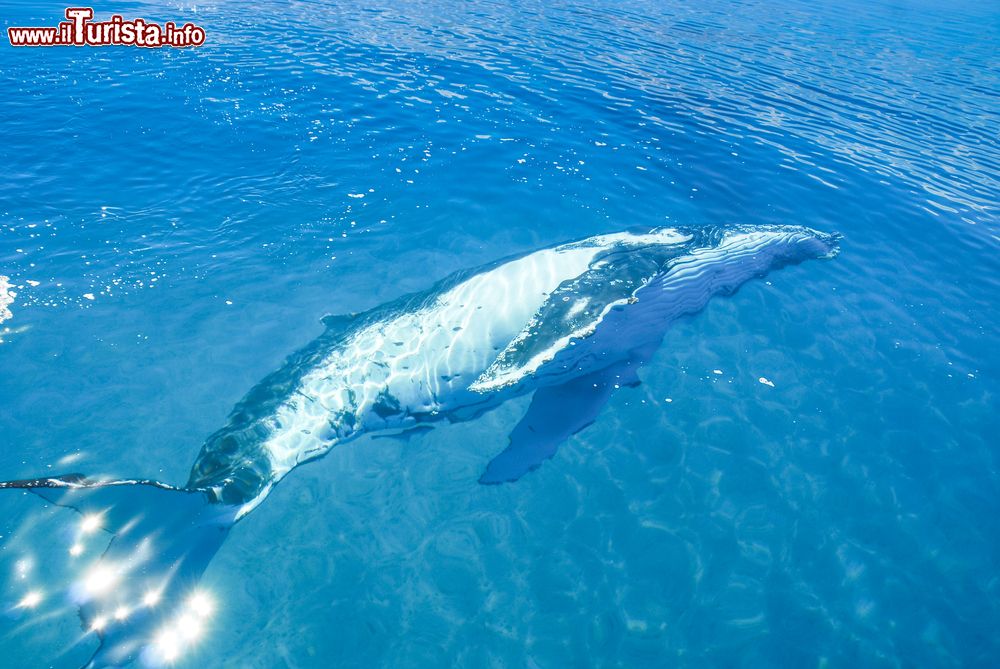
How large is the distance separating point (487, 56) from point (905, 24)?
3842 cm

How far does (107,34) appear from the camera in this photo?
2134cm

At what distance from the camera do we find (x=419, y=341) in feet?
26.1

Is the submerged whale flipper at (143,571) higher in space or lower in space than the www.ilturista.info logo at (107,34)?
lower

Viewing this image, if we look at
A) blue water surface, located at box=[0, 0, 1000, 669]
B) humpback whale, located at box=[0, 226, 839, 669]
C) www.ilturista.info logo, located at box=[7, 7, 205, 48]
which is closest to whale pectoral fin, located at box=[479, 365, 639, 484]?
humpback whale, located at box=[0, 226, 839, 669]

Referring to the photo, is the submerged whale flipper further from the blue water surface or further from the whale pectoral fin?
the whale pectoral fin

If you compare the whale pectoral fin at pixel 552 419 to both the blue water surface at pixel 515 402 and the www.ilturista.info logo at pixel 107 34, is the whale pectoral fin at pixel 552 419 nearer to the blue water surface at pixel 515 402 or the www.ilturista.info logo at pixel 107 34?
the blue water surface at pixel 515 402

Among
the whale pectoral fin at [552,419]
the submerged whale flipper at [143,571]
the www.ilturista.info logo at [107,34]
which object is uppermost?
the www.ilturista.info logo at [107,34]

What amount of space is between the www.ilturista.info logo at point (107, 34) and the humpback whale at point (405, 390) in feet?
62.1

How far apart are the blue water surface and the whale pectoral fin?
0.59 ft

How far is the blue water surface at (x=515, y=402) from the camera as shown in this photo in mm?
6074

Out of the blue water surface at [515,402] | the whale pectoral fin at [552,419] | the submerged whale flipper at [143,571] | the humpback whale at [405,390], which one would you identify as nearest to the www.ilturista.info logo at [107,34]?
the blue water surface at [515,402]

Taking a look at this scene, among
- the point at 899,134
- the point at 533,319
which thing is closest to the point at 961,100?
the point at 899,134

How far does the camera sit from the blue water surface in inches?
239

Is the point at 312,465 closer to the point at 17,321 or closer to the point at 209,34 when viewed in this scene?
the point at 17,321
